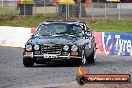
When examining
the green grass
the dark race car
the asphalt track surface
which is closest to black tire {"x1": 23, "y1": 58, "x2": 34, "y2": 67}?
the dark race car

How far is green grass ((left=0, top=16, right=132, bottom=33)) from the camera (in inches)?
1982

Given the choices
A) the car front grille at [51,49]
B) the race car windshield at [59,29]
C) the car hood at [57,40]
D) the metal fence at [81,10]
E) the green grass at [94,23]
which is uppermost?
the race car windshield at [59,29]

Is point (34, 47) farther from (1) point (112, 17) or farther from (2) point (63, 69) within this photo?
(1) point (112, 17)

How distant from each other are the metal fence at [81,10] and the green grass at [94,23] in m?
0.98

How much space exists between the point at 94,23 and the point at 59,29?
100.0 ft

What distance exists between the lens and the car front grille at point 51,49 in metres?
21.5

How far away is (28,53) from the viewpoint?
21.8 m

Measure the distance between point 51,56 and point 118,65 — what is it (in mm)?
2867

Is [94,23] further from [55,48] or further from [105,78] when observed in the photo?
[105,78]

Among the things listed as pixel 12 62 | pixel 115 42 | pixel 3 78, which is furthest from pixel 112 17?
pixel 3 78

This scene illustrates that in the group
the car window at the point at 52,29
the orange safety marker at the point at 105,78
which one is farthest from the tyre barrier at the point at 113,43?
the orange safety marker at the point at 105,78

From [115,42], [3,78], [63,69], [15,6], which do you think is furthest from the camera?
[15,6]

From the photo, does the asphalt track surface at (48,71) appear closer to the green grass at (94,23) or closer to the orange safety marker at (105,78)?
the orange safety marker at (105,78)

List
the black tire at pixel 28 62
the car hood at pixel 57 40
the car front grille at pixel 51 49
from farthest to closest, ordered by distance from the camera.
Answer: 1. the black tire at pixel 28 62
2. the car hood at pixel 57 40
3. the car front grille at pixel 51 49
